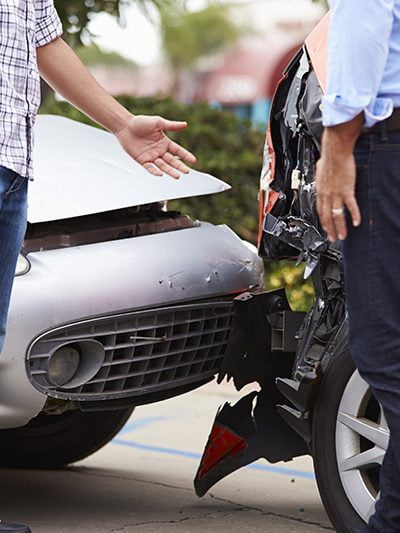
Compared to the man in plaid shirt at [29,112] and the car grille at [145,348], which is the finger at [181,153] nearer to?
the man in plaid shirt at [29,112]

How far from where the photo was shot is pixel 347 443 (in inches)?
143

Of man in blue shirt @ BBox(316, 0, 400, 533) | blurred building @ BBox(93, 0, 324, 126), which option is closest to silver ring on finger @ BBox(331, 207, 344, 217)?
man in blue shirt @ BBox(316, 0, 400, 533)

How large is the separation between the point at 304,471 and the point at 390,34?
9.34ft

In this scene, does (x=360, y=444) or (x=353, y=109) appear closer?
(x=353, y=109)

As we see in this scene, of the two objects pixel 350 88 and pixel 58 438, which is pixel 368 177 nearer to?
pixel 350 88

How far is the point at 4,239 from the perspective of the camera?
3.40 m

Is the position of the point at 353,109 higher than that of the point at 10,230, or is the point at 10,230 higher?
the point at 353,109

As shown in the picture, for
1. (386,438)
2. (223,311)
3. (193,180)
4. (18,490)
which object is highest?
(193,180)

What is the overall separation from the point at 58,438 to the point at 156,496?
0.47 meters

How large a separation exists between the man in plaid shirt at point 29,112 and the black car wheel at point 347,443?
30.0 inches

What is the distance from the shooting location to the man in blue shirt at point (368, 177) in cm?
254

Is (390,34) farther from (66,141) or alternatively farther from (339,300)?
(66,141)

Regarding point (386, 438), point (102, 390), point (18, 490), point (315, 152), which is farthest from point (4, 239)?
point (18, 490)

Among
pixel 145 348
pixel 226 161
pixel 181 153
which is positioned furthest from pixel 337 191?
pixel 226 161
